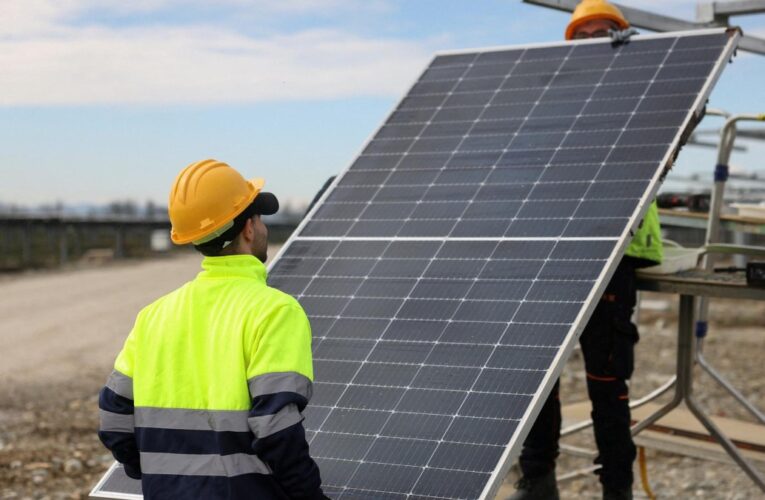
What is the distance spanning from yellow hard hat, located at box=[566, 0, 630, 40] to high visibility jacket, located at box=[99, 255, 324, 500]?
390 cm

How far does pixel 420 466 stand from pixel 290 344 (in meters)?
1.07

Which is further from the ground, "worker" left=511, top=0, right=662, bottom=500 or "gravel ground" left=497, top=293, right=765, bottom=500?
"worker" left=511, top=0, right=662, bottom=500

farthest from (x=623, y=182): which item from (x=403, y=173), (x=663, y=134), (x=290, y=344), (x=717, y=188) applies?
(x=290, y=344)

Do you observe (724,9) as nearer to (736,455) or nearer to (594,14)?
(594,14)

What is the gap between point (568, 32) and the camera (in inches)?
273

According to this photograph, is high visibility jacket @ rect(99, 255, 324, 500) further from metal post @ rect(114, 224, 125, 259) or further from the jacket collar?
metal post @ rect(114, 224, 125, 259)

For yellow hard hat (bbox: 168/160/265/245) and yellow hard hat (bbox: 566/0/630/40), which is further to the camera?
yellow hard hat (bbox: 566/0/630/40)

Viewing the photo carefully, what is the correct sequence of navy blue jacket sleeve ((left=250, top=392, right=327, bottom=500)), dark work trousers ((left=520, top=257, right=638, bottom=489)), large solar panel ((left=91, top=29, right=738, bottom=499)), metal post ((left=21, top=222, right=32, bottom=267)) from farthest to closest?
metal post ((left=21, top=222, right=32, bottom=267)) → dark work trousers ((left=520, top=257, right=638, bottom=489)) → large solar panel ((left=91, top=29, right=738, bottom=499)) → navy blue jacket sleeve ((left=250, top=392, right=327, bottom=500))

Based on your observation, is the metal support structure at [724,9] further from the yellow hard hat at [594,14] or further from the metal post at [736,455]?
the metal post at [736,455]

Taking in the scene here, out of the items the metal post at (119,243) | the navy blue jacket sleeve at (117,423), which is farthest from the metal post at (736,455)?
the metal post at (119,243)

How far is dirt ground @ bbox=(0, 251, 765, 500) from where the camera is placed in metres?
9.01

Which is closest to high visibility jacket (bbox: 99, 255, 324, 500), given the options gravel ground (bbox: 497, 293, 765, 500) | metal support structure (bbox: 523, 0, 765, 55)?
gravel ground (bbox: 497, 293, 765, 500)

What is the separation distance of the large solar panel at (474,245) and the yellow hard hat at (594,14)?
0.33 meters

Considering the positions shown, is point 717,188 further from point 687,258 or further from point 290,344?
point 290,344
